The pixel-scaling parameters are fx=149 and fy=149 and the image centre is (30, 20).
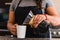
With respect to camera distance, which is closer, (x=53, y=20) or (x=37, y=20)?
(x=37, y=20)

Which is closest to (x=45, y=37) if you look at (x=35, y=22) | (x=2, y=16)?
(x=35, y=22)

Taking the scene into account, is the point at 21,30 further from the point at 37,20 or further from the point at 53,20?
the point at 53,20

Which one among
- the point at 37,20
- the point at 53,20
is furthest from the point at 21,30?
the point at 53,20

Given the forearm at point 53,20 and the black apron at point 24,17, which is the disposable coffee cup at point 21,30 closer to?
the black apron at point 24,17

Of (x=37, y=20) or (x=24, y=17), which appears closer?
(x=37, y=20)

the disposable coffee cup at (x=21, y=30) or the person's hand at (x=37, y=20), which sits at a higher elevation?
the person's hand at (x=37, y=20)

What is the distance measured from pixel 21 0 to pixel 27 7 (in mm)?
88

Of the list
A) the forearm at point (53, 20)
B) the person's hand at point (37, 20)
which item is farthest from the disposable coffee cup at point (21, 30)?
the forearm at point (53, 20)

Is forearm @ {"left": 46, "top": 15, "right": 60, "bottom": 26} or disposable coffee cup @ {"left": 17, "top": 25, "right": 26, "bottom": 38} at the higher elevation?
forearm @ {"left": 46, "top": 15, "right": 60, "bottom": 26}

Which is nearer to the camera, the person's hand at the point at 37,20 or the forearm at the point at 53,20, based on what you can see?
the person's hand at the point at 37,20

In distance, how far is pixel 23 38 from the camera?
0.95 m

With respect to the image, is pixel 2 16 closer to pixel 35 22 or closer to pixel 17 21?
pixel 17 21

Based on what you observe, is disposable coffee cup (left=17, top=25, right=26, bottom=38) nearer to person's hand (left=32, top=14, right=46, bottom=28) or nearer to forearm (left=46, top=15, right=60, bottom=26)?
person's hand (left=32, top=14, right=46, bottom=28)

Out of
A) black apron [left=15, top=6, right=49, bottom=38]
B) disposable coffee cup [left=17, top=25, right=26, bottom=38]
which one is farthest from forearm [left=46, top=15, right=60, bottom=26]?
disposable coffee cup [left=17, top=25, right=26, bottom=38]
